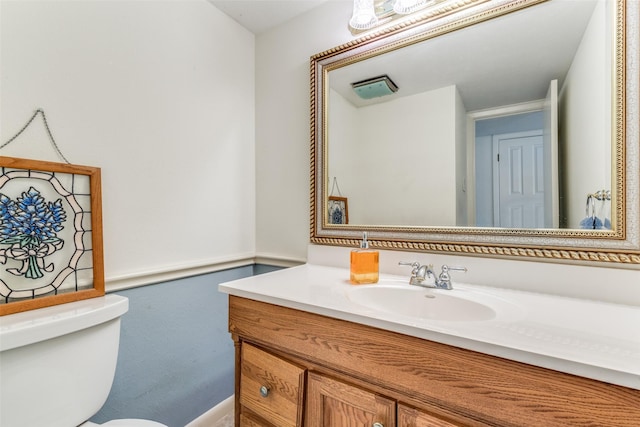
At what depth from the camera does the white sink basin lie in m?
0.86

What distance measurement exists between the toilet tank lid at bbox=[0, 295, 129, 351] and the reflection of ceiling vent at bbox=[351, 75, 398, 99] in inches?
47.8

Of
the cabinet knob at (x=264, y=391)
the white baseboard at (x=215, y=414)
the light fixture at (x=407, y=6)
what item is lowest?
the white baseboard at (x=215, y=414)

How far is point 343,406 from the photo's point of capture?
2.39 feet

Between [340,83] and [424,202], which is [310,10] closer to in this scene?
[340,83]

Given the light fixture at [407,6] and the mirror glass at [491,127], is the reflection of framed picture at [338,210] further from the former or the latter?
the light fixture at [407,6]

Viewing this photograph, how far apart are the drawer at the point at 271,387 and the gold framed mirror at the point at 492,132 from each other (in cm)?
59

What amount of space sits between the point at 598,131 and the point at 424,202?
530 mm

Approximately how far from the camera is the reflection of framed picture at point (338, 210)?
132cm

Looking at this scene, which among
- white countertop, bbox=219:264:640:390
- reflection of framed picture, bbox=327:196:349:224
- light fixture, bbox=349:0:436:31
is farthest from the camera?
reflection of framed picture, bbox=327:196:349:224

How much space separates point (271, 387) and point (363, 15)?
1.42 metres

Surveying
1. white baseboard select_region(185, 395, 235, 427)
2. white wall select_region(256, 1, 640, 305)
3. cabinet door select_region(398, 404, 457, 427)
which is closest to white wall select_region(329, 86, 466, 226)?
white wall select_region(256, 1, 640, 305)

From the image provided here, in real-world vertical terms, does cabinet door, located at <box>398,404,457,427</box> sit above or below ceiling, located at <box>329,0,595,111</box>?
below

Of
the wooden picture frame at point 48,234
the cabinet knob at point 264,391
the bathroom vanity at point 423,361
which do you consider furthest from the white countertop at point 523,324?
the wooden picture frame at point 48,234

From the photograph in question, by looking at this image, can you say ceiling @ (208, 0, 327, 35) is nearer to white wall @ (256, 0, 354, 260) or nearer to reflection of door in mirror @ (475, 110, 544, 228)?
white wall @ (256, 0, 354, 260)
